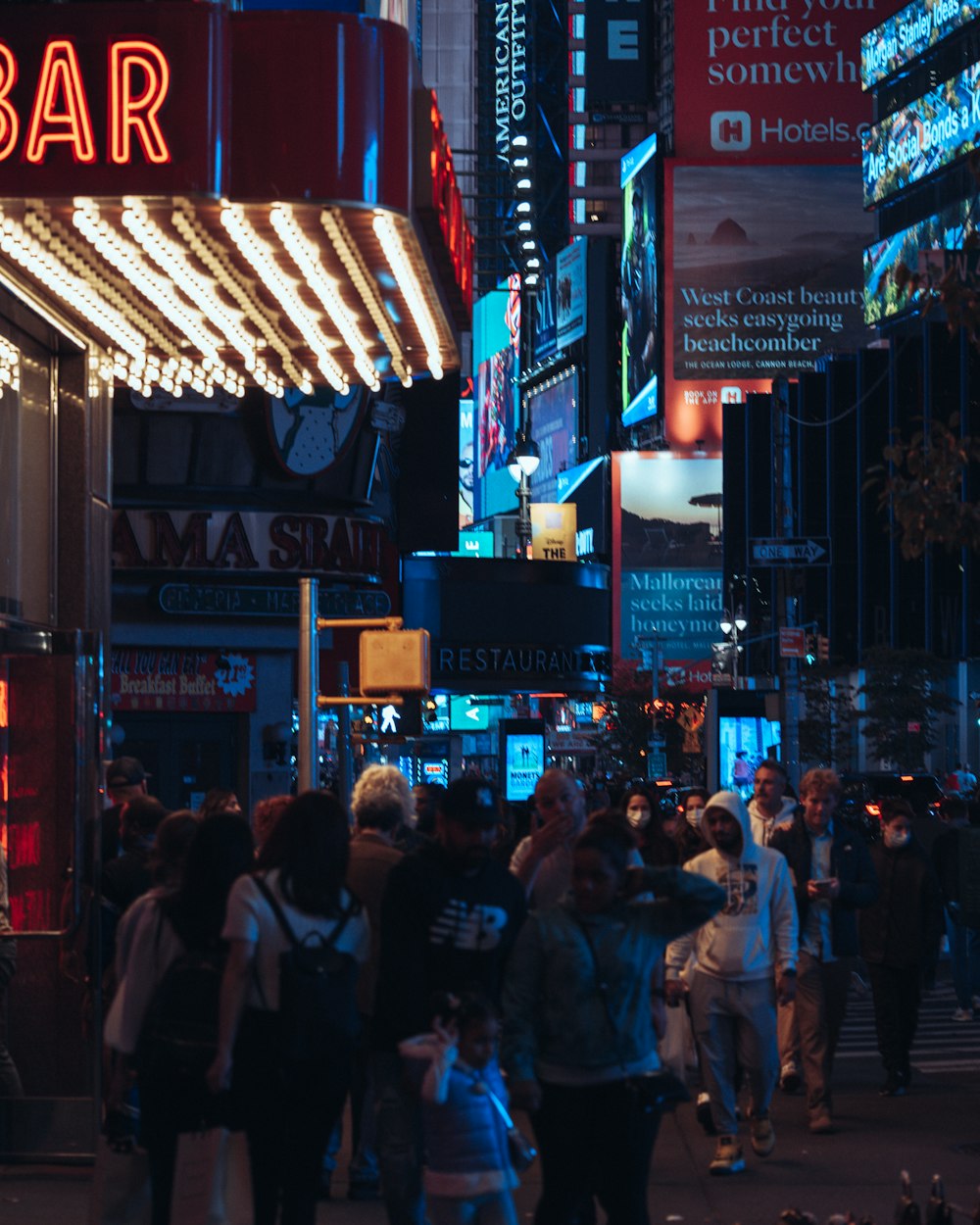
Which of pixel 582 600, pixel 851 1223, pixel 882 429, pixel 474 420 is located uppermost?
pixel 474 420

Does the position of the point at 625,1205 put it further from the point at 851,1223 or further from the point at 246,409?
the point at 246,409

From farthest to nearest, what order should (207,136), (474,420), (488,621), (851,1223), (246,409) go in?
(474,420) → (488,621) → (246,409) → (207,136) → (851,1223)

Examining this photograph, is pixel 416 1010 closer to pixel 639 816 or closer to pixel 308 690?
pixel 639 816

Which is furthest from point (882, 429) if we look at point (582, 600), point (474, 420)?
point (474, 420)

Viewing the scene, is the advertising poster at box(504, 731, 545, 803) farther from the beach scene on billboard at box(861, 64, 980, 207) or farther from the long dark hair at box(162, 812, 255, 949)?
the beach scene on billboard at box(861, 64, 980, 207)

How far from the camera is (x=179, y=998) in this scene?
6.66 meters

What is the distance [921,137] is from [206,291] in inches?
3238

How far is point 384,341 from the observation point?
10570mm

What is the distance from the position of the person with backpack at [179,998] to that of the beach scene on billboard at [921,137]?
76.2 metres

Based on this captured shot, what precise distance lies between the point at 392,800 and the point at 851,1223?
3185 millimetres

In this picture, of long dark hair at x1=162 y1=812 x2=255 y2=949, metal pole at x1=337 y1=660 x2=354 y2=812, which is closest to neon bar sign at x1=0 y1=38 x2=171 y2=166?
long dark hair at x1=162 y1=812 x2=255 y2=949

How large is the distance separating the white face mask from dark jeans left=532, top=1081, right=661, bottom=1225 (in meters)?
6.41

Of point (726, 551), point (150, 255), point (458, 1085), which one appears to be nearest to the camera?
point (458, 1085)

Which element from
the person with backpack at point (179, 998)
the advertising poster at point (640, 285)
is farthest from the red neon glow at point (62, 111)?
the advertising poster at point (640, 285)
